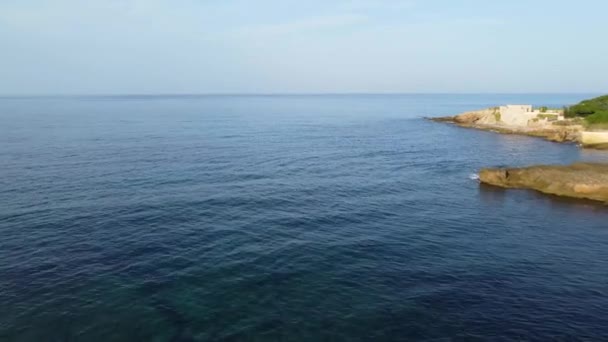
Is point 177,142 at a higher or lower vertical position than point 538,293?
higher

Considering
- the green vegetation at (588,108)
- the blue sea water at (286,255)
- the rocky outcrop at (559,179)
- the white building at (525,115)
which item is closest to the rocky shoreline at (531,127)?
the white building at (525,115)

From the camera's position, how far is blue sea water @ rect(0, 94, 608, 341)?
28156mm

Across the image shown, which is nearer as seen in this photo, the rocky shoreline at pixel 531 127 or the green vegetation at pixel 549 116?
the rocky shoreline at pixel 531 127

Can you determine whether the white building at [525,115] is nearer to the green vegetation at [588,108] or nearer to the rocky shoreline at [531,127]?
the rocky shoreline at [531,127]

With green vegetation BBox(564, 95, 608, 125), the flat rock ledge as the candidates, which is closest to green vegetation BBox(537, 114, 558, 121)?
green vegetation BBox(564, 95, 608, 125)

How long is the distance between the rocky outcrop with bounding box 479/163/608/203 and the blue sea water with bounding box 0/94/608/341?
2.79m

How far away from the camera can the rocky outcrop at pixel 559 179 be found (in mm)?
57594

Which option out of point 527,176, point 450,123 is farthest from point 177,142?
point 450,123

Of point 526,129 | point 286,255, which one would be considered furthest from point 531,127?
point 286,255

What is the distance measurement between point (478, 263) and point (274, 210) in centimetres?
2324

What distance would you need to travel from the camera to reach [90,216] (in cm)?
4684

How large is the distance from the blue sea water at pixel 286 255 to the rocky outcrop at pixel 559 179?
9.17ft

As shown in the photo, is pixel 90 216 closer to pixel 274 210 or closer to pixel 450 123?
pixel 274 210

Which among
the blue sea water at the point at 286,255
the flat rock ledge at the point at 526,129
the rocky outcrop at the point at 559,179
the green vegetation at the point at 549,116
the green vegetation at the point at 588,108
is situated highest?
the green vegetation at the point at 588,108
